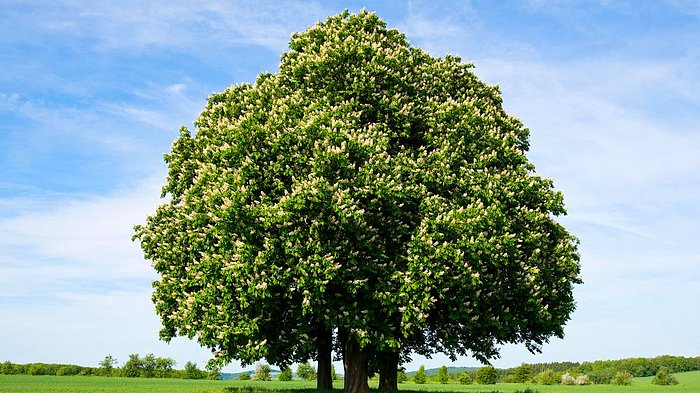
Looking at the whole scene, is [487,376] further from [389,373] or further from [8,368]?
[8,368]

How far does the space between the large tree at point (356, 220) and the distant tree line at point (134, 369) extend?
4227cm

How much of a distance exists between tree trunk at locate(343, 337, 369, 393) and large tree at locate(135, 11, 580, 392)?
0.07m

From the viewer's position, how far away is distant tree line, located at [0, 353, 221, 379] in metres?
66.3

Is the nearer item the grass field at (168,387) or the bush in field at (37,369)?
the grass field at (168,387)

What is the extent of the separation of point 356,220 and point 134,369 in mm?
55729

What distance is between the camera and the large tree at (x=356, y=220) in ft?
69.3


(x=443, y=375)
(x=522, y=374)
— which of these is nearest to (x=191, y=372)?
(x=443, y=375)

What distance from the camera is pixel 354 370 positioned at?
26203 millimetres

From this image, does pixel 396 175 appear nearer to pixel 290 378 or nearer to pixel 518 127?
pixel 518 127

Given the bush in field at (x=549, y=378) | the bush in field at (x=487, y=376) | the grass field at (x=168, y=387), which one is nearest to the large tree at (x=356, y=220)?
A: the grass field at (x=168, y=387)

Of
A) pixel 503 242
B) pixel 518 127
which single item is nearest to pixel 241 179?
pixel 503 242

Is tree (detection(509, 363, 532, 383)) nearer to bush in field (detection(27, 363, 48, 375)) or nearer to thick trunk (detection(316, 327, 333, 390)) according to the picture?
thick trunk (detection(316, 327, 333, 390))

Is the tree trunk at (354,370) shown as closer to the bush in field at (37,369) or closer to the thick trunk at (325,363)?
the thick trunk at (325,363)

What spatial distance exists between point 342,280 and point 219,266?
15.5ft
